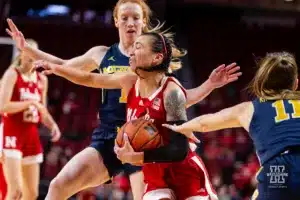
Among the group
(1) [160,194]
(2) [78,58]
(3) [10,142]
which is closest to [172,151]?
(1) [160,194]

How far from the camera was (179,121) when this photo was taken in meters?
3.65

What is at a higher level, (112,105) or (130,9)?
(130,9)

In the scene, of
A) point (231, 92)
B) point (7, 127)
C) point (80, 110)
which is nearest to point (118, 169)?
point (7, 127)

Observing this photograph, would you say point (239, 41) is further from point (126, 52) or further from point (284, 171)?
point (284, 171)

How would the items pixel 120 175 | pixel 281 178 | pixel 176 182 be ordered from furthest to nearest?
pixel 120 175 → pixel 176 182 → pixel 281 178

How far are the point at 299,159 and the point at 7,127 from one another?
3.86 meters

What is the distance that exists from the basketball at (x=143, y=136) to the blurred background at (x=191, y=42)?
7.48 meters

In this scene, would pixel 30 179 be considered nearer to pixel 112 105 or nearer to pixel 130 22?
pixel 112 105

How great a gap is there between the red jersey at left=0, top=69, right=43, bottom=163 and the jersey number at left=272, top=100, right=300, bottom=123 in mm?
3508

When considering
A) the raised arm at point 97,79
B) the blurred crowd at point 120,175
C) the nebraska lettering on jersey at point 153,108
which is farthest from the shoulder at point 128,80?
the blurred crowd at point 120,175

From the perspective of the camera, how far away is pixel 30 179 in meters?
6.19

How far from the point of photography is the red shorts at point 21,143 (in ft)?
20.3

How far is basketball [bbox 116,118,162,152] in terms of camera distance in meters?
3.55

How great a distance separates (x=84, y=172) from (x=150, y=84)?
→ 2.69 feet
